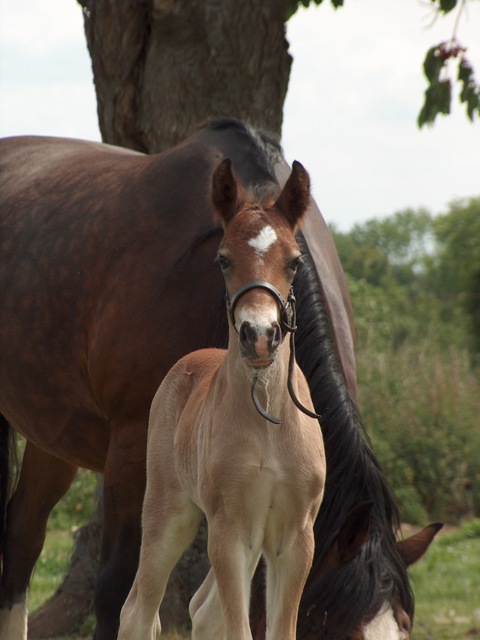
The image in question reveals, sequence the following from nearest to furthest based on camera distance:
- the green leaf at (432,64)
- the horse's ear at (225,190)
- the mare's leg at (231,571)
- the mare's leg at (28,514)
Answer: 1. the mare's leg at (231,571)
2. the horse's ear at (225,190)
3. the mare's leg at (28,514)
4. the green leaf at (432,64)

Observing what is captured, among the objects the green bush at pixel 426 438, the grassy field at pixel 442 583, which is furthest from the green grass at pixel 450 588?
the green bush at pixel 426 438

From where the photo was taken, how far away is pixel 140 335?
4.11 meters

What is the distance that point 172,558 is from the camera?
3.38 metres

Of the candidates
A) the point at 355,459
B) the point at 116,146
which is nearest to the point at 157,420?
the point at 355,459

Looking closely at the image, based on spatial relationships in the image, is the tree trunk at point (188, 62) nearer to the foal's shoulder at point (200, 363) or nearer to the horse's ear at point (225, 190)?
the foal's shoulder at point (200, 363)

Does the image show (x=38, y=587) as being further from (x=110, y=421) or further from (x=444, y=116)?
(x=444, y=116)

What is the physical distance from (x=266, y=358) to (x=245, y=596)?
689 millimetres

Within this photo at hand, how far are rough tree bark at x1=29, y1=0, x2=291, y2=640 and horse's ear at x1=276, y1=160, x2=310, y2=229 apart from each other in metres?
2.69

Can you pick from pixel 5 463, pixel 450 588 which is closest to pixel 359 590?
pixel 5 463

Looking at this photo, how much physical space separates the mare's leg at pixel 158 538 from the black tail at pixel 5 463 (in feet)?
7.21

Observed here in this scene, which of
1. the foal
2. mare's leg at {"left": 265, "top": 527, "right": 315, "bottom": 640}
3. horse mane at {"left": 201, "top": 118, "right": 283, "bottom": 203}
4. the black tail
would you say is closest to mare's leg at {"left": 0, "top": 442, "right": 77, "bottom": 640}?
the black tail

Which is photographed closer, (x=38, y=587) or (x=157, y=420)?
(x=157, y=420)

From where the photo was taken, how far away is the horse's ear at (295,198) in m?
3.06

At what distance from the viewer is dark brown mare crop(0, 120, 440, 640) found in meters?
3.49
